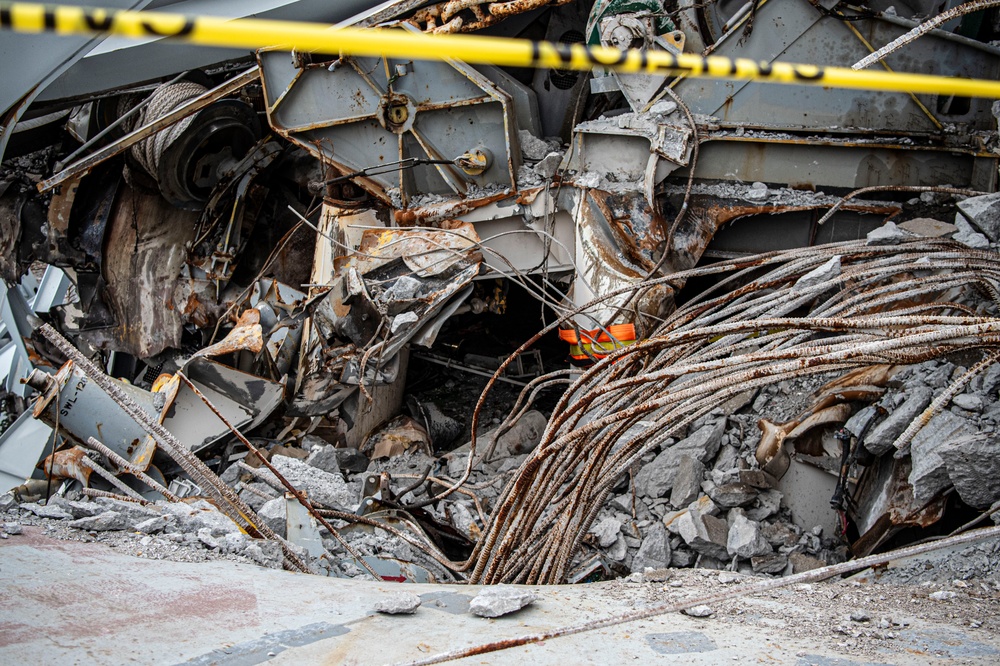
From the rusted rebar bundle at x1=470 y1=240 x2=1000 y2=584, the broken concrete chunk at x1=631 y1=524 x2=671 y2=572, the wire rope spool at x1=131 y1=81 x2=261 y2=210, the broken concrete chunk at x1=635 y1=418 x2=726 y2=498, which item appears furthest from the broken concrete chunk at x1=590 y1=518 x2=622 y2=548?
the wire rope spool at x1=131 y1=81 x2=261 y2=210

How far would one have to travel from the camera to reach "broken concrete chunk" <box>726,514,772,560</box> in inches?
134

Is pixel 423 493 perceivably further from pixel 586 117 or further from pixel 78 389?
pixel 586 117

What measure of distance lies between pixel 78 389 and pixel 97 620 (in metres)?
3.30

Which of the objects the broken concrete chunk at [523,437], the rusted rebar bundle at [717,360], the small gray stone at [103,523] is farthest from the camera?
the broken concrete chunk at [523,437]

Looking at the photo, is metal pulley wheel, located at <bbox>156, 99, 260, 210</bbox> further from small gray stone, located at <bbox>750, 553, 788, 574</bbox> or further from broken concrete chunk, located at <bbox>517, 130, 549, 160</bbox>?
small gray stone, located at <bbox>750, 553, 788, 574</bbox>

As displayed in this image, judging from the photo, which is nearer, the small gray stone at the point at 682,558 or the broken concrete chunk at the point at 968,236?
the small gray stone at the point at 682,558

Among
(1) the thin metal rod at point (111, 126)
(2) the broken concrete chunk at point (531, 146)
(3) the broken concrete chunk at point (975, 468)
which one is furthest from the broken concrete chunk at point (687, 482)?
(1) the thin metal rod at point (111, 126)

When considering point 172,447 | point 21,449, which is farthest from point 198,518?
point 21,449

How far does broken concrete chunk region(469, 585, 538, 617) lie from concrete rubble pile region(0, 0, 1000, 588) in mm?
702

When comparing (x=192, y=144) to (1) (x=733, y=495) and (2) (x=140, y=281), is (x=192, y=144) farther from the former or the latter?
(1) (x=733, y=495)

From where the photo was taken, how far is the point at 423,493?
4930mm

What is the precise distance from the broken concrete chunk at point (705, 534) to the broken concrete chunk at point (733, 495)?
113 mm

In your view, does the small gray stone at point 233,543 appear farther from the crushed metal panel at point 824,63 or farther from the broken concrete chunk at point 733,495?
the crushed metal panel at point 824,63

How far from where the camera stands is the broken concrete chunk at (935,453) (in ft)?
9.73
